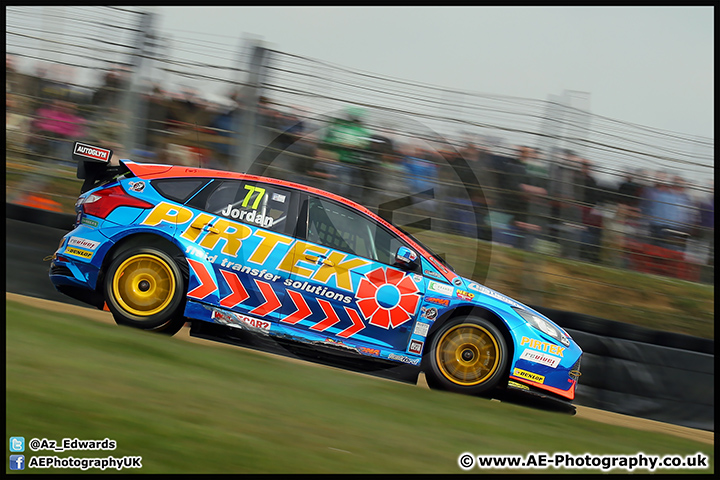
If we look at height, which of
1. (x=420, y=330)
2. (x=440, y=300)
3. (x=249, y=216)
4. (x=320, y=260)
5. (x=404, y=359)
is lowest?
(x=404, y=359)

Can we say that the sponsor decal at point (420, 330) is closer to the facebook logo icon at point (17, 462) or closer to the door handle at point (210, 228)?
the door handle at point (210, 228)

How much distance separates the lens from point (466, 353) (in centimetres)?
552

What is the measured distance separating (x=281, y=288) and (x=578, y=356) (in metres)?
2.69

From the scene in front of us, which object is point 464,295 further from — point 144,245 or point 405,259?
point 144,245

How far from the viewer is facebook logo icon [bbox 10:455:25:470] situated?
10.5ft

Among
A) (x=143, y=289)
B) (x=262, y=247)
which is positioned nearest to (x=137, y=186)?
(x=143, y=289)

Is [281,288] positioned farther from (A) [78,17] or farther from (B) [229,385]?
(A) [78,17]

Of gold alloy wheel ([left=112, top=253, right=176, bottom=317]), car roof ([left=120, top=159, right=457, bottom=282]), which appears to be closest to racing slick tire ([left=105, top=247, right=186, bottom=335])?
gold alloy wheel ([left=112, top=253, right=176, bottom=317])

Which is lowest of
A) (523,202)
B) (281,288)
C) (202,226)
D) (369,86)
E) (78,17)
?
(281,288)

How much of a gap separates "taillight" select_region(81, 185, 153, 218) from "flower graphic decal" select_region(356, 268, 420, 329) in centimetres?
203

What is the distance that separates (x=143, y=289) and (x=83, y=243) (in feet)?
2.13

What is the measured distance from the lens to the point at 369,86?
26.2 feet

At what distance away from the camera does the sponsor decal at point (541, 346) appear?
545 centimetres

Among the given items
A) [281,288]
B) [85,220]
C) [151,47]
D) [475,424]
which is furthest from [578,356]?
[151,47]
